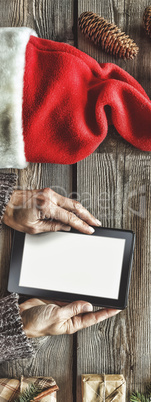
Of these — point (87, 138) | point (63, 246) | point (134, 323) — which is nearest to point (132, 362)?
point (134, 323)

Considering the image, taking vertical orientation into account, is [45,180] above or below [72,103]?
below

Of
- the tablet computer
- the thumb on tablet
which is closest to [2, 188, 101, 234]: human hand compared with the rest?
the tablet computer

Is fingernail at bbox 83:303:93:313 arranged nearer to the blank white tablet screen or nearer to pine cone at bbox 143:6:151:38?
the blank white tablet screen

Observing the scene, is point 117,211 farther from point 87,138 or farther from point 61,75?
point 61,75

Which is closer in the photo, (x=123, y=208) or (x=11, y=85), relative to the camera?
(x=11, y=85)

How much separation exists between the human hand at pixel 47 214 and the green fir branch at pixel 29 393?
36 centimetres

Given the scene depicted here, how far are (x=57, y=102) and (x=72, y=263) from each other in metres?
0.36

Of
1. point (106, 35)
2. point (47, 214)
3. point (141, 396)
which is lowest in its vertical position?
point (141, 396)

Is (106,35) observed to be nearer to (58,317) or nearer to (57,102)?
(57,102)

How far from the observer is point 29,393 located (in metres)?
0.76

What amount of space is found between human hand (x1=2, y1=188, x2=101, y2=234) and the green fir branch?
0.36m

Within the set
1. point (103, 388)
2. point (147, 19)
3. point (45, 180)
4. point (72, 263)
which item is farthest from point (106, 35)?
point (103, 388)

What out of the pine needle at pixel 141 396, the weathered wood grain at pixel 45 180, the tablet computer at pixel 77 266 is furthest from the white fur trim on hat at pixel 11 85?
the pine needle at pixel 141 396

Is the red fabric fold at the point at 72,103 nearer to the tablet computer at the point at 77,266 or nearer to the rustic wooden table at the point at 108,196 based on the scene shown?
the rustic wooden table at the point at 108,196
